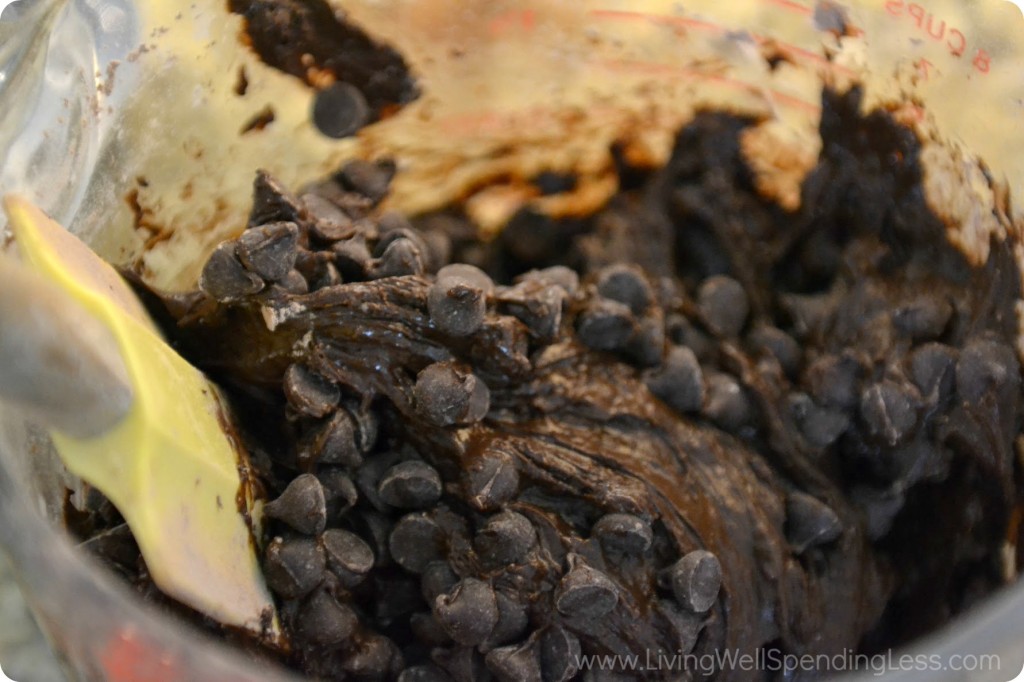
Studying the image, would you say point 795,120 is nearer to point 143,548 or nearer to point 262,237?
point 262,237

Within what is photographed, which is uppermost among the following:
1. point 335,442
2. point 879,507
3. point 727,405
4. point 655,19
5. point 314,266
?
point 655,19

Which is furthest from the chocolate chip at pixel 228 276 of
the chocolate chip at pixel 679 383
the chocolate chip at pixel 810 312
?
the chocolate chip at pixel 810 312

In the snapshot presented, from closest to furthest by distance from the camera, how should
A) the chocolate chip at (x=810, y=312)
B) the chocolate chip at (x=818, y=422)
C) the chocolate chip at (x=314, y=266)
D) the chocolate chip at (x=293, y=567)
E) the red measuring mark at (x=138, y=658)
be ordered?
the red measuring mark at (x=138, y=658) → the chocolate chip at (x=293, y=567) → the chocolate chip at (x=314, y=266) → the chocolate chip at (x=818, y=422) → the chocolate chip at (x=810, y=312)

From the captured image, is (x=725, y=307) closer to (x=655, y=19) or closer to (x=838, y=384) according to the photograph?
(x=838, y=384)

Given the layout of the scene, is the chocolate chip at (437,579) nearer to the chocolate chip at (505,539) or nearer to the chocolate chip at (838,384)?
the chocolate chip at (505,539)

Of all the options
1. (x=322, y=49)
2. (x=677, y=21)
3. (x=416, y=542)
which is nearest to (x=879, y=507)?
(x=416, y=542)
